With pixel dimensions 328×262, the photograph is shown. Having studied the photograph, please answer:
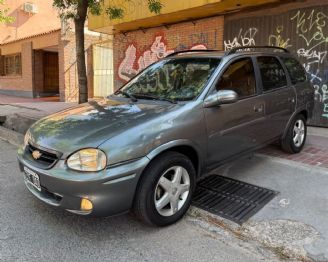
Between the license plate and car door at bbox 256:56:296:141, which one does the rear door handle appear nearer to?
car door at bbox 256:56:296:141

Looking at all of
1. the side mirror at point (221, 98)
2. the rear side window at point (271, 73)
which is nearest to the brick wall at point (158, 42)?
the rear side window at point (271, 73)


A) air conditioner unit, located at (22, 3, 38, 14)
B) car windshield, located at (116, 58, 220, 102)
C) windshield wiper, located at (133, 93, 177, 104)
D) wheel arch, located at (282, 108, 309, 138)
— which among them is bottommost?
wheel arch, located at (282, 108, 309, 138)

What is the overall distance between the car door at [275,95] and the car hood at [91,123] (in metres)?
1.75

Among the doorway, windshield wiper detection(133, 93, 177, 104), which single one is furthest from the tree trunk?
the doorway

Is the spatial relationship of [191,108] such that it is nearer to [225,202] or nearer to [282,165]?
[225,202]

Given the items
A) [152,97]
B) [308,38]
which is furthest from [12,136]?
[308,38]

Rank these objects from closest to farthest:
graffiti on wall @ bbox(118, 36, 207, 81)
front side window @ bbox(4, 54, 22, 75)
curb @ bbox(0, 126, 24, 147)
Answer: curb @ bbox(0, 126, 24, 147) → graffiti on wall @ bbox(118, 36, 207, 81) → front side window @ bbox(4, 54, 22, 75)

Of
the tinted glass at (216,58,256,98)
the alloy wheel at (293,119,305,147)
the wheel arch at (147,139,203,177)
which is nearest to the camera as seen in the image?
the wheel arch at (147,139,203,177)

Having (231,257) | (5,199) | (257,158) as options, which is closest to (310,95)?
(257,158)

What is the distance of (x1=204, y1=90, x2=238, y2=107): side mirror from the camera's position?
3773 mm

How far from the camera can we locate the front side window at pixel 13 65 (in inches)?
813

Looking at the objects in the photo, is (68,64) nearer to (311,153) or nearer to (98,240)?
(311,153)

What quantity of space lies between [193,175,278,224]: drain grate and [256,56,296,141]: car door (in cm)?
94

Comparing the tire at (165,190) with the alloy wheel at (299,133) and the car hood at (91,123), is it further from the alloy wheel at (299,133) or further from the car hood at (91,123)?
the alloy wheel at (299,133)
